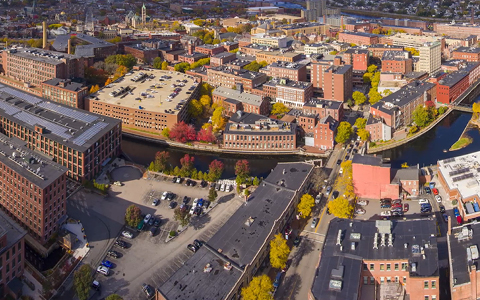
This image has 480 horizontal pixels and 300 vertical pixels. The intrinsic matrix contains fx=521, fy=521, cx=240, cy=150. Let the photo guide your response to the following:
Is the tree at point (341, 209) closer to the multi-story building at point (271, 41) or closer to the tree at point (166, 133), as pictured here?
the tree at point (166, 133)

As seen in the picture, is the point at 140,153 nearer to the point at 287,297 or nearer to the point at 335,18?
the point at 287,297

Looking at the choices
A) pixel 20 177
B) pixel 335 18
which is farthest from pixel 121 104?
pixel 335 18

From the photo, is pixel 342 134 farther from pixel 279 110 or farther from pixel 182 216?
pixel 182 216

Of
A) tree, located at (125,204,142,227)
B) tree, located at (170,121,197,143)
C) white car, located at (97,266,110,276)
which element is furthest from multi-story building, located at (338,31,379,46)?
white car, located at (97,266,110,276)

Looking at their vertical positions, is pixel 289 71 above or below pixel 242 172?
above

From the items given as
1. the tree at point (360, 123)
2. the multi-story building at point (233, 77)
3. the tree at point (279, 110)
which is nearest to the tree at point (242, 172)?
the tree at point (360, 123)

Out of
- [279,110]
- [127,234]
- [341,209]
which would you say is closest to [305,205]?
[341,209]
